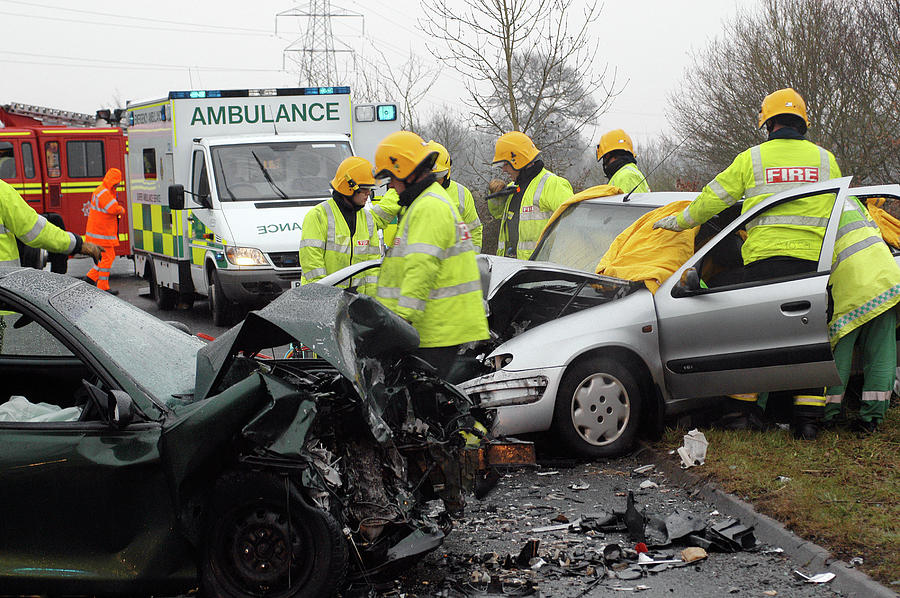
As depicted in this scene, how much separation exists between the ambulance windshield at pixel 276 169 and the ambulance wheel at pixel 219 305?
40.8 inches

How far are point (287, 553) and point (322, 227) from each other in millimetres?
3786

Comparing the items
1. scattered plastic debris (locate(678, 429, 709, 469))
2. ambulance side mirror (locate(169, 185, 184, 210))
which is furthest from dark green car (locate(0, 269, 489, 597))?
ambulance side mirror (locate(169, 185, 184, 210))

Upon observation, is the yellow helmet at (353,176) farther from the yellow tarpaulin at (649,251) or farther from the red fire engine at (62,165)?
the red fire engine at (62,165)

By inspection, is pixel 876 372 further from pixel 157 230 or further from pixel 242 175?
pixel 157 230

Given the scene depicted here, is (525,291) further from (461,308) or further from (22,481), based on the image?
(22,481)

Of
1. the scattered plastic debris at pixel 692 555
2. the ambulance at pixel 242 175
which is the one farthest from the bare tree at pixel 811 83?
the scattered plastic debris at pixel 692 555

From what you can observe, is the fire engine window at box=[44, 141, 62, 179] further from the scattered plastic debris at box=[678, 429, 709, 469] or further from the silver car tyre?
the scattered plastic debris at box=[678, 429, 709, 469]

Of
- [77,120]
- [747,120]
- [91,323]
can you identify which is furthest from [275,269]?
[77,120]

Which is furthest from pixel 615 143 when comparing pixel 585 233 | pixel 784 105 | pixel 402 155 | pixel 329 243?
pixel 402 155

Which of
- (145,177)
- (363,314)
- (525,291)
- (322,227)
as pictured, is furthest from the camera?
(145,177)

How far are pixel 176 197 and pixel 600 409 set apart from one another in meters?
7.22

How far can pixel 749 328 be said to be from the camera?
5.99 m

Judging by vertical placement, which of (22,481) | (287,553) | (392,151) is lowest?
(287,553)

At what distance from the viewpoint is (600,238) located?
23.9ft
